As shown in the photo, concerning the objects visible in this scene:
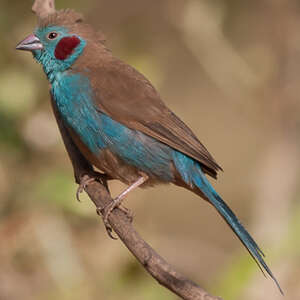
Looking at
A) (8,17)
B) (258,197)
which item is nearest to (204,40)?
(258,197)

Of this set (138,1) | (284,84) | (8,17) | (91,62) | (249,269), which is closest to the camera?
(249,269)

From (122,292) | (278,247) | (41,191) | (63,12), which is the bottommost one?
(278,247)

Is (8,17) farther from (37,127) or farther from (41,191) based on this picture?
(41,191)

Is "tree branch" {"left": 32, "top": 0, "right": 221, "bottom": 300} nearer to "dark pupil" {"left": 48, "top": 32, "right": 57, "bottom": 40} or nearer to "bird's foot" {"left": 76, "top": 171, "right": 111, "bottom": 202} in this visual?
"bird's foot" {"left": 76, "top": 171, "right": 111, "bottom": 202}

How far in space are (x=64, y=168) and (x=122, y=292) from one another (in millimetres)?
900

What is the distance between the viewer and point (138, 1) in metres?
7.60

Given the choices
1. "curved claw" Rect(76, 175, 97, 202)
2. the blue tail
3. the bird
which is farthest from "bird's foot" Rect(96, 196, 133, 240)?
the blue tail

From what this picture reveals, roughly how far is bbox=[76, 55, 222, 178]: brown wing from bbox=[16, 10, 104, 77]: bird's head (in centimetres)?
15

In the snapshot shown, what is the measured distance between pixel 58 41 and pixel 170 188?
3.48m

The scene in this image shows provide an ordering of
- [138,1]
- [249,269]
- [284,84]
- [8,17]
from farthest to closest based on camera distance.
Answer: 1. [138,1]
2. [284,84]
3. [8,17]
4. [249,269]

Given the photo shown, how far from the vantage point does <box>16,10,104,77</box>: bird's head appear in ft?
15.5

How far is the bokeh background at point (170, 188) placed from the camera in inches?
186

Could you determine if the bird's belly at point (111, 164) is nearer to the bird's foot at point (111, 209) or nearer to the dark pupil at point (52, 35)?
the bird's foot at point (111, 209)

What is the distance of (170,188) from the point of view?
800 cm
